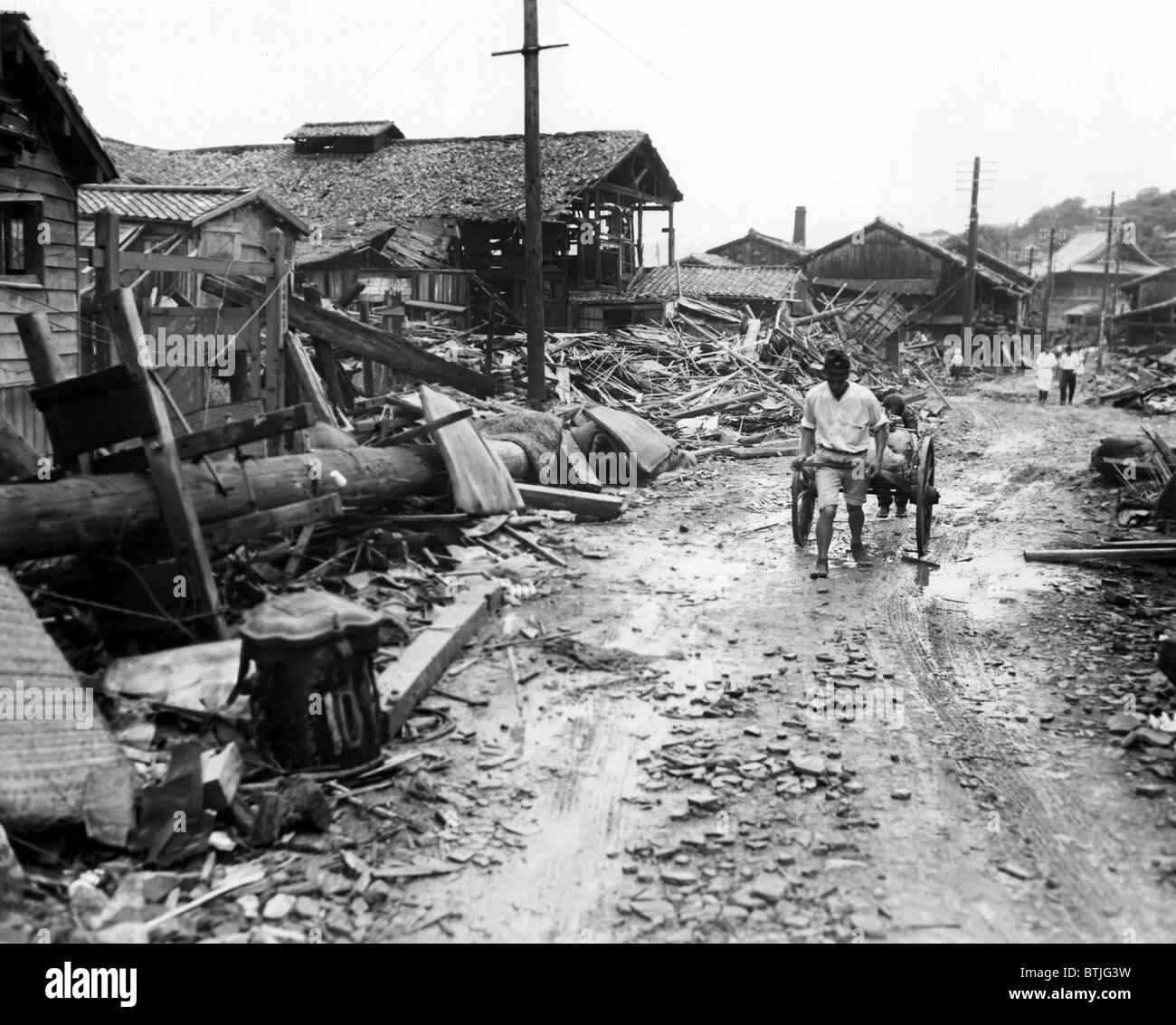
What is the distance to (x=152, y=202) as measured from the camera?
66.4 ft

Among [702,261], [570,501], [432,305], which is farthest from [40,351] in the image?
[702,261]

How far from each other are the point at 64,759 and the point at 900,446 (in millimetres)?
7772

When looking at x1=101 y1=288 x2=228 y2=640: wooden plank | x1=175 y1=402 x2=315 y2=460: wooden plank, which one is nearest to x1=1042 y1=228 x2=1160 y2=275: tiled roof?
x1=175 y1=402 x2=315 y2=460: wooden plank

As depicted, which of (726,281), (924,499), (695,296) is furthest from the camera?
(726,281)

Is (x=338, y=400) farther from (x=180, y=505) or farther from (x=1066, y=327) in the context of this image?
(x=1066, y=327)

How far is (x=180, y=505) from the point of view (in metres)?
6.12

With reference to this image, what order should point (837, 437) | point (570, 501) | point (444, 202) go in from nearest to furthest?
point (837, 437)
point (570, 501)
point (444, 202)

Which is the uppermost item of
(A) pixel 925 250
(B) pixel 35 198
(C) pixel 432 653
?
(A) pixel 925 250

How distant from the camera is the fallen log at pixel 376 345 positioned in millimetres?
11844

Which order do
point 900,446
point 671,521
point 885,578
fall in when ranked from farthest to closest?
point 671,521 → point 900,446 → point 885,578

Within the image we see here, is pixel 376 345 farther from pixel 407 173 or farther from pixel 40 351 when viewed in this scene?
pixel 407 173

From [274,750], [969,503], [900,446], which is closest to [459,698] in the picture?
[274,750]

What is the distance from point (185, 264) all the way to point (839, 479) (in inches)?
246

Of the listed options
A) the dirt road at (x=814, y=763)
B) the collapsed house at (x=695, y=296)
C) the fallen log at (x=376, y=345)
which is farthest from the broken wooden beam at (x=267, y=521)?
the collapsed house at (x=695, y=296)
